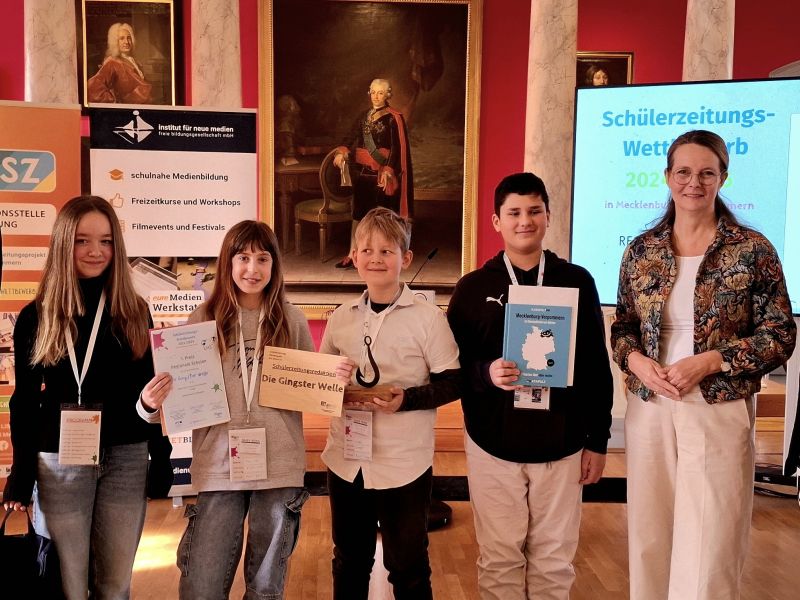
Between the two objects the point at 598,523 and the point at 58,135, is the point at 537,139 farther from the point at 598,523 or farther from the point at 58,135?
the point at 58,135

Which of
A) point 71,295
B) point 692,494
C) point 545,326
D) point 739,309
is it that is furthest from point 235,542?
point 739,309

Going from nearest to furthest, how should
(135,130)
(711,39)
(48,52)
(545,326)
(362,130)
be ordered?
(545,326)
(135,130)
(48,52)
(711,39)
(362,130)

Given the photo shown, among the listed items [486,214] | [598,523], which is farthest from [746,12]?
[598,523]

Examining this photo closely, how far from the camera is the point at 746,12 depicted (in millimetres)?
8141

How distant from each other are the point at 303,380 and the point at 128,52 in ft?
21.9

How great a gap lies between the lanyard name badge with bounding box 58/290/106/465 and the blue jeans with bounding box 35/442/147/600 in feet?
0.23

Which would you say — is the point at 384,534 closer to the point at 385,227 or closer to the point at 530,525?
the point at 530,525

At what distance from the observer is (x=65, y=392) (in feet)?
7.29

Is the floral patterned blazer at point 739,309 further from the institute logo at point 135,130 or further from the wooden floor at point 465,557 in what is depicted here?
the institute logo at point 135,130

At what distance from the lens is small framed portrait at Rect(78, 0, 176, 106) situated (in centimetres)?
775

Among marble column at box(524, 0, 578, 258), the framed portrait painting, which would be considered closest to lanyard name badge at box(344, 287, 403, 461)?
marble column at box(524, 0, 578, 258)

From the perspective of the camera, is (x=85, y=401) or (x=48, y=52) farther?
(x=48, y=52)

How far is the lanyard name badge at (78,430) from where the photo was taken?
215 centimetres

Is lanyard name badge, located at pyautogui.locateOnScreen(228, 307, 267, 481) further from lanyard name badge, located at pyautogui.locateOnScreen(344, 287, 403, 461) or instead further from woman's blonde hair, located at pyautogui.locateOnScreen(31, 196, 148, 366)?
woman's blonde hair, located at pyautogui.locateOnScreen(31, 196, 148, 366)
